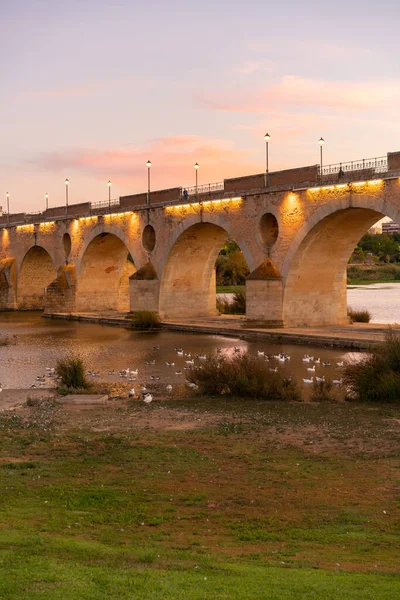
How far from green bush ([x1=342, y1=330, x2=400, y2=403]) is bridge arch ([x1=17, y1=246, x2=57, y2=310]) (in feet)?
123

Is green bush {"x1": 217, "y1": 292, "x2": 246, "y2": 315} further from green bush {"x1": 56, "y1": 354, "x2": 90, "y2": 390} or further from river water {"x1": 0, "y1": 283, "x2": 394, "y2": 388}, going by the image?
green bush {"x1": 56, "y1": 354, "x2": 90, "y2": 390}

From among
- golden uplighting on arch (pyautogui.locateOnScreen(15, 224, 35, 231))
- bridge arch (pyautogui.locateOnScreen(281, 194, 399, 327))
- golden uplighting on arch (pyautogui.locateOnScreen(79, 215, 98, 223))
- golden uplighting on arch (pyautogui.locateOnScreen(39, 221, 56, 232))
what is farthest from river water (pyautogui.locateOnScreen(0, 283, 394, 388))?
golden uplighting on arch (pyautogui.locateOnScreen(15, 224, 35, 231))

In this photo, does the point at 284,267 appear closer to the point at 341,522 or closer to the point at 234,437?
the point at 234,437

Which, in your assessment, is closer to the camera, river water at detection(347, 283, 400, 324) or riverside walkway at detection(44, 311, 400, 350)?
riverside walkway at detection(44, 311, 400, 350)

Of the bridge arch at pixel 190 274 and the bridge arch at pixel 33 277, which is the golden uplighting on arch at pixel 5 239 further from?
the bridge arch at pixel 190 274

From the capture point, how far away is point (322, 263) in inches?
1144

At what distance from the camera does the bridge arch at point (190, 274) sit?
3506 centimetres

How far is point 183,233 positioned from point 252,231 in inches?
195

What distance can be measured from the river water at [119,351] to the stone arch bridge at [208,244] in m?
3.08

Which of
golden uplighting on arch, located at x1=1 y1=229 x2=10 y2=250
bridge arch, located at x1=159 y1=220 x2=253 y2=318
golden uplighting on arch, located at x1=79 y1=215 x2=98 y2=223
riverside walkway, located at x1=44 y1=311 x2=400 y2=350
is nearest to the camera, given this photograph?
riverside walkway, located at x1=44 y1=311 x2=400 y2=350

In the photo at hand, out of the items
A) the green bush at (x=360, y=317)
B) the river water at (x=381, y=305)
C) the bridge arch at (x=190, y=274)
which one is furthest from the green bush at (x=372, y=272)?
the green bush at (x=360, y=317)

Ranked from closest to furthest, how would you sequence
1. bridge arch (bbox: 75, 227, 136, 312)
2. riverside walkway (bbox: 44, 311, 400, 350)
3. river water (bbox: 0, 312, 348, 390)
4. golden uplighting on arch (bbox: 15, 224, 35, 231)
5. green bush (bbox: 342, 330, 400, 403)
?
green bush (bbox: 342, 330, 400, 403)
river water (bbox: 0, 312, 348, 390)
riverside walkway (bbox: 44, 311, 400, 350)
bridge arch (bbox: 75, 227, 136, 312)
golden uplighting on arch (bbox: 15, 224, 35, 231)

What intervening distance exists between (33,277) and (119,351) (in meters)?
27.9

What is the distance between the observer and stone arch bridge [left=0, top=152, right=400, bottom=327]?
A: 27.0 meters
